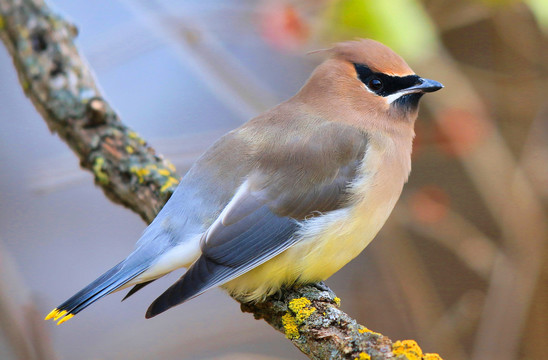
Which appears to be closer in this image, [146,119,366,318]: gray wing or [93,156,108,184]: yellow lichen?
[146,119,366,318]: gray wing

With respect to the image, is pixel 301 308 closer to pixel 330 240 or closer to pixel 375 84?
pixel 330 240

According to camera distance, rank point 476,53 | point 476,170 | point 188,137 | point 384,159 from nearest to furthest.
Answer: point 384,159 < point 188,137 < point 476,170 < point 476,53

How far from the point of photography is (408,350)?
2273mm

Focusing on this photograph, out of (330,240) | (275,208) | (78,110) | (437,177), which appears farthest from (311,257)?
(437,177)

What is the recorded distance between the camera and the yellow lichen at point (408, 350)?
88.4 inches

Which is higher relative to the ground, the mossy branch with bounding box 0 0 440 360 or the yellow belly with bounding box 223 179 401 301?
the mossy branch with bounding box 0 0 440 360

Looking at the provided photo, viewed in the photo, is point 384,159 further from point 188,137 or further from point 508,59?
point 508,59

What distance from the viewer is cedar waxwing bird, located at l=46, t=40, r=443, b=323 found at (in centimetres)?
291

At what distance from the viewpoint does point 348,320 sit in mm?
2627

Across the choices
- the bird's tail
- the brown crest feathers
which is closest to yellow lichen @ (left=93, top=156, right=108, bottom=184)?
the bird's tail

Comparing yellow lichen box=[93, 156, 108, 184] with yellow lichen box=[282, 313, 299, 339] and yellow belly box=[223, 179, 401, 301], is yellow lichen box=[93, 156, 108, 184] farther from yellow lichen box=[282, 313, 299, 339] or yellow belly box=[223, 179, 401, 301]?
yellow lichen box=[282, 313, 299, 339]

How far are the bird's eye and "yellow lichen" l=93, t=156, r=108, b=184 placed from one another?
1.40 meters

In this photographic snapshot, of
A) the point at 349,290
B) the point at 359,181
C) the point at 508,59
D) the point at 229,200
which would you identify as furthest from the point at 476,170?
the point at 229,200

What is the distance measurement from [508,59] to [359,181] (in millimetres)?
2270
